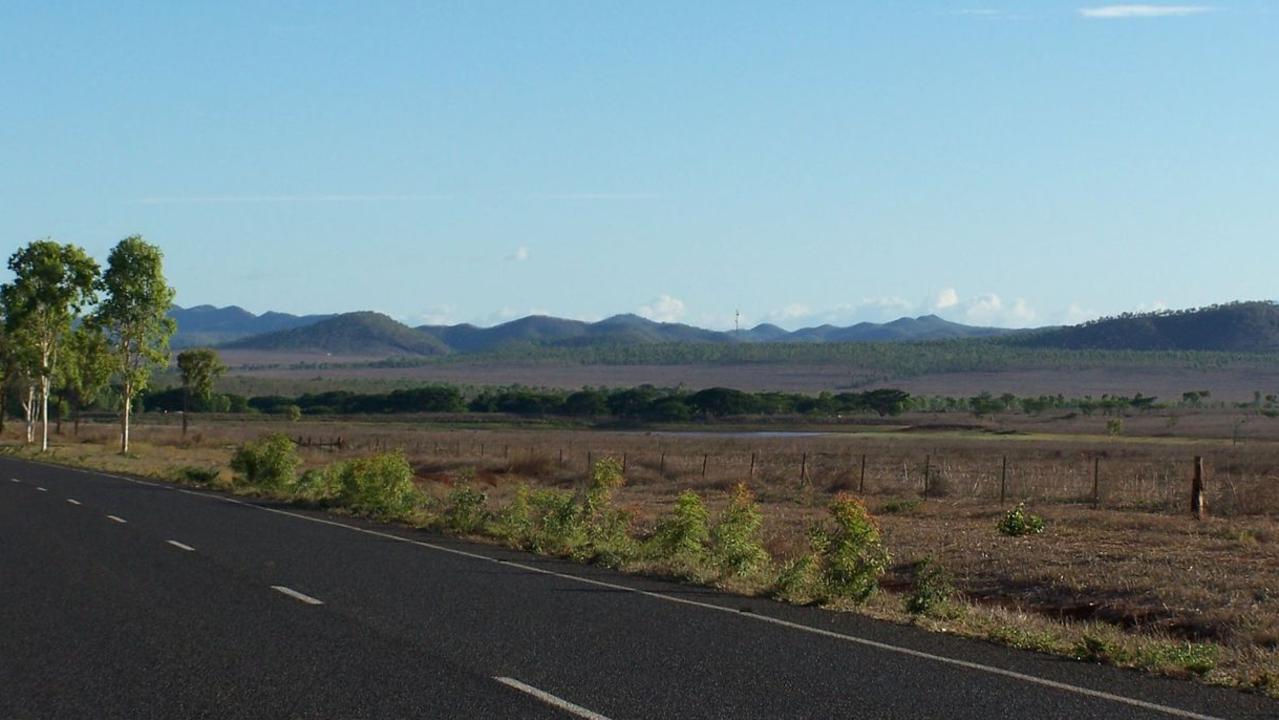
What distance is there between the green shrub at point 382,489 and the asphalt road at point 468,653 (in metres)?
8.65

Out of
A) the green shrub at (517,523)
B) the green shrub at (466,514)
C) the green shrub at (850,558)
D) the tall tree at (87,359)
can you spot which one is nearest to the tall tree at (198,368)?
the tall tree at (87,359)

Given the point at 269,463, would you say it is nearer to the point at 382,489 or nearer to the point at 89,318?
the point at 382,489

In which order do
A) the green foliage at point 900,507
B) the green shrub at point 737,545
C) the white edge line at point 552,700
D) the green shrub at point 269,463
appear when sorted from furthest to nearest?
the green shrub at point 269,463
the green foliage at point 900,507
the green shrub at point 737,545
the white edge line at point 552,700

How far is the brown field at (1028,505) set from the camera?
17.2m

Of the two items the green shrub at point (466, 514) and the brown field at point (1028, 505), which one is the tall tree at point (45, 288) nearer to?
the brown field at point (1028, 505)

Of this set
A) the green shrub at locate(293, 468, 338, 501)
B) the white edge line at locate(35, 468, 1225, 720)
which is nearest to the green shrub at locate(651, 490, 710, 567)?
the white edge line at locate(35, 468, 1225, 720)

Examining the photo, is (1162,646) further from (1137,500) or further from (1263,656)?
(1137,500)

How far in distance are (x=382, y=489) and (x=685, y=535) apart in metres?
10.7

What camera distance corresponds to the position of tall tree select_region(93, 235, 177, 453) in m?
64.6

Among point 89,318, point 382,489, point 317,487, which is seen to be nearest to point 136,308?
point 89,318

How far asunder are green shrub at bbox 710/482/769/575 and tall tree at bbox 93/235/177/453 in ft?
163

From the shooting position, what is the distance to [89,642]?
40.7 ft

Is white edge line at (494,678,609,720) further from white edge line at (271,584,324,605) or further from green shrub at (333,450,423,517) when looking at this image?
green shrub at (333,450,423,517)

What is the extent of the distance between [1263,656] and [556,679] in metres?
5.93
